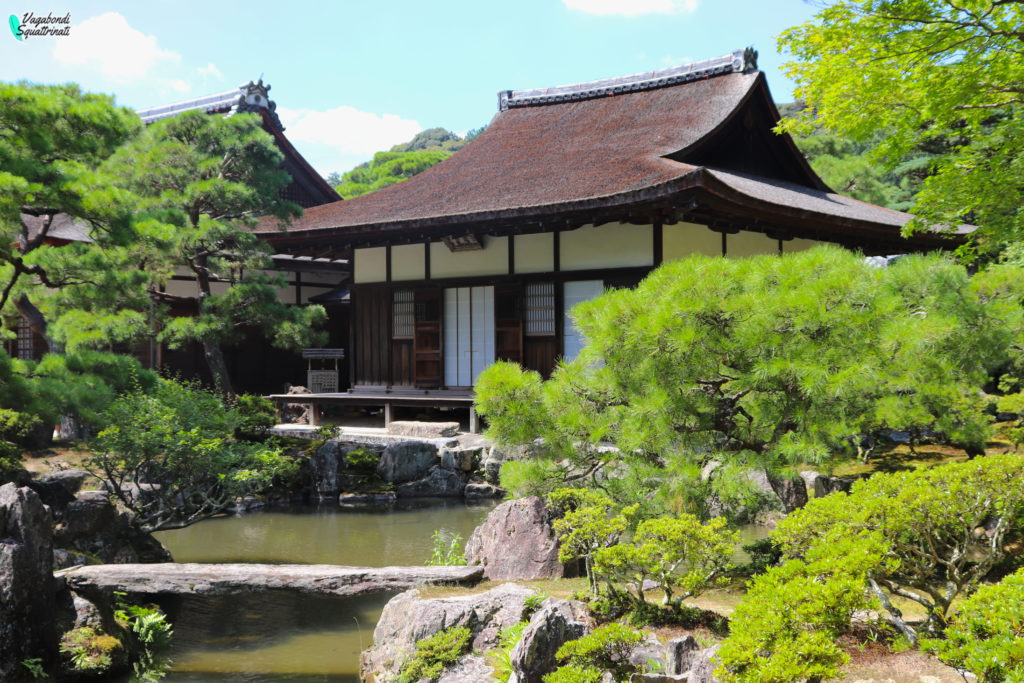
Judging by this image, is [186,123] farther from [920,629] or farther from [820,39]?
[920,629]

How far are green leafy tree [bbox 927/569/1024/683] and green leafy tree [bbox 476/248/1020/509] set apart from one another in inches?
94.1

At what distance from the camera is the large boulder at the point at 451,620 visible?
592 cm

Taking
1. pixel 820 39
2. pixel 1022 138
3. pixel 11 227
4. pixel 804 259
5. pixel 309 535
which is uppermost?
pixel 820 39

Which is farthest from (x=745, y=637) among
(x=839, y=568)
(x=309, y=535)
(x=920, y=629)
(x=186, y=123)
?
(x=186, y=123)

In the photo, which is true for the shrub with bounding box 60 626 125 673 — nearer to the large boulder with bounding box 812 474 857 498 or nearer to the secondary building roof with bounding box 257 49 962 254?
the large boulder with bounding box 812 474 857 498

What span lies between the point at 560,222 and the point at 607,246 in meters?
0.89

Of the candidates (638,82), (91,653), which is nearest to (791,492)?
(91,653)

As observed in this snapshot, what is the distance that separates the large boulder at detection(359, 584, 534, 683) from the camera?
5.92m

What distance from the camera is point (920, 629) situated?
15.4 ft

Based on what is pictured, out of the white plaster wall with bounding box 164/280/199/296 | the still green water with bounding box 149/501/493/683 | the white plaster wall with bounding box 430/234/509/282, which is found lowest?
the still green water with bounding box 149/501/493/683

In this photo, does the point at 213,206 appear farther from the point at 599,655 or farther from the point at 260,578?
the point at 599,655

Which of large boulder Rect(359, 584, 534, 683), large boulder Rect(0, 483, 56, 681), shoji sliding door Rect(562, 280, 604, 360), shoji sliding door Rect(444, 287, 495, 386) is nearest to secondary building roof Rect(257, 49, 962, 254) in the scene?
shoji sliding door Rect(562, 280, 604, 360)

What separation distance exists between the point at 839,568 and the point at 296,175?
20.1 m

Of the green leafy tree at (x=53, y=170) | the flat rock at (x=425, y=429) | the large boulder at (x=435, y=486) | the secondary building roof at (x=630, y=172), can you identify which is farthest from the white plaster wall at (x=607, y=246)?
the green leafy tree at (x=53, y=170)
